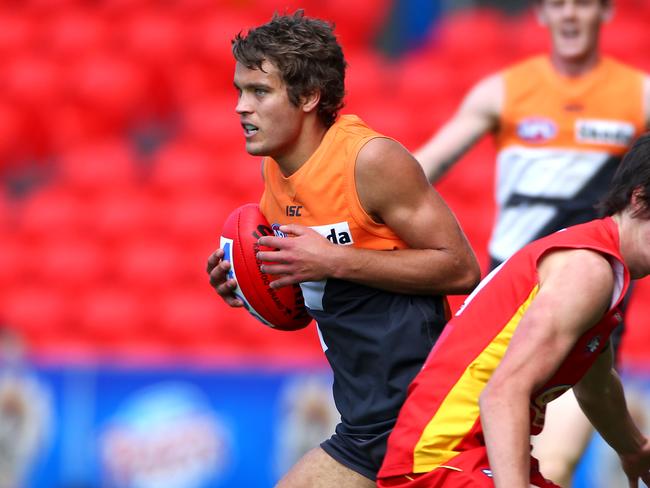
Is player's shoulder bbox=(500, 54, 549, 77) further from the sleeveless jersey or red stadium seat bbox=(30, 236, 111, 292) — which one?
red stadium seat bbox=(30, 236, 111, 292)

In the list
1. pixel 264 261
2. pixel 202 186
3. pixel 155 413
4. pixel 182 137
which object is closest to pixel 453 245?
pixel 264 261

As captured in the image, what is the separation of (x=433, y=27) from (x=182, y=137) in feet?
7.99

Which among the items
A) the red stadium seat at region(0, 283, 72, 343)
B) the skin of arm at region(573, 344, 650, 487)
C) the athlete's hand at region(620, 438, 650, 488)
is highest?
the skin of arm at region(573, 344, 650, 487)

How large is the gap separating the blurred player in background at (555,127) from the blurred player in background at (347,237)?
44.1 inches

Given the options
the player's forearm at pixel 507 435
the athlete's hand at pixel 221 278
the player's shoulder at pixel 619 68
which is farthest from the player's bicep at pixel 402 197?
the player's shoulder at pixel 619 68

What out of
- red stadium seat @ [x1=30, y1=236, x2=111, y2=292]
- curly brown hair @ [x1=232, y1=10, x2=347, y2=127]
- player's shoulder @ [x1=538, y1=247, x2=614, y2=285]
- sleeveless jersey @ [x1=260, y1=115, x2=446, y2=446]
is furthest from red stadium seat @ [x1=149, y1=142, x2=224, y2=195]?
player's shoulder @ [x1=538, y1=247, x2=614, y2=285]

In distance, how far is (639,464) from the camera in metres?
3.59

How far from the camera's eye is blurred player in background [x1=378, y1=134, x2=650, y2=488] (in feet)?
9.25

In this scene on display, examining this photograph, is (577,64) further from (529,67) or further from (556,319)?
(556,319)

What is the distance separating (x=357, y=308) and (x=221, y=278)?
0.47 m

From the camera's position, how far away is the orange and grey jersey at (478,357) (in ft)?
9.84

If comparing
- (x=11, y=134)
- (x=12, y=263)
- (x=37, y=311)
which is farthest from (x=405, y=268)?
(x=11, y=134)

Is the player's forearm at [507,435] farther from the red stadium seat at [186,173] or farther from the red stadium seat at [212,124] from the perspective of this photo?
the red stadium seat at [212,124]

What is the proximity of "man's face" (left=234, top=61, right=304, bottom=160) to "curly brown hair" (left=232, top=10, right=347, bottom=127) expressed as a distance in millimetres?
21
